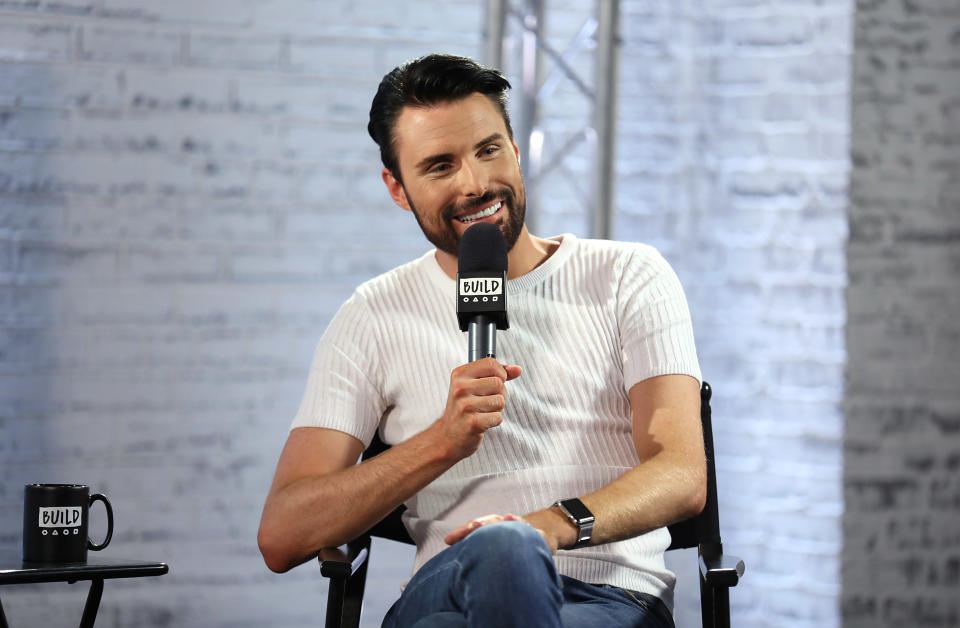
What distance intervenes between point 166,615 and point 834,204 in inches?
84.9

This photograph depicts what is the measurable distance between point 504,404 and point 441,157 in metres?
0.53

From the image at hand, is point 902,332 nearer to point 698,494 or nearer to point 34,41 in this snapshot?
point 698,494

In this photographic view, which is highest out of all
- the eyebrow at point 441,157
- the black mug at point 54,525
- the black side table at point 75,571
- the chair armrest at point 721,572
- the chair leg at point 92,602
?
the eyebrow at point 441,157

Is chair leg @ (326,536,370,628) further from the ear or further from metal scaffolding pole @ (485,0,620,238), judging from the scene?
metal scaffolding pole @ (485,0,620,238)

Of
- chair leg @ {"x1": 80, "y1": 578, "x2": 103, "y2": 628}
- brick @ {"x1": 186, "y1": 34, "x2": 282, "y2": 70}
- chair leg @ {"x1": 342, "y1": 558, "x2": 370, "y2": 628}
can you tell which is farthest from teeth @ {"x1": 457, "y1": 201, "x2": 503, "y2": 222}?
brick @ {"x1": 186, "y1": 34, "x2": 282, "y2": 70}

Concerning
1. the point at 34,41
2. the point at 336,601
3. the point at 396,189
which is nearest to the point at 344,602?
the point at 336,601

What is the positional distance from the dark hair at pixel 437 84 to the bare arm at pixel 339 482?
0.60 metres

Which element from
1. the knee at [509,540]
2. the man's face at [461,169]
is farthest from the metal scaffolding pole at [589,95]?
the knee at [509,540]

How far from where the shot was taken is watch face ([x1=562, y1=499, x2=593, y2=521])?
1.51m

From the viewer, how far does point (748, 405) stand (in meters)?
3.03

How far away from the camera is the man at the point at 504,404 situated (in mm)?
1615

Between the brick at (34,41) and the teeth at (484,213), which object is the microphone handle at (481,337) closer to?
the teeth at (484,213)

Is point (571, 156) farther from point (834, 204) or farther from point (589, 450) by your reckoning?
point (589, 450)

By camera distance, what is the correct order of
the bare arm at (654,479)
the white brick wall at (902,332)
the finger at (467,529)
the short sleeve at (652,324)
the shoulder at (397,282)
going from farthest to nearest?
the white brick wall at (902,332) → the shoulder at (397,282) → the short sleeve at (652,324) → the bare arm at (654,479) → the finger at (467,529)
